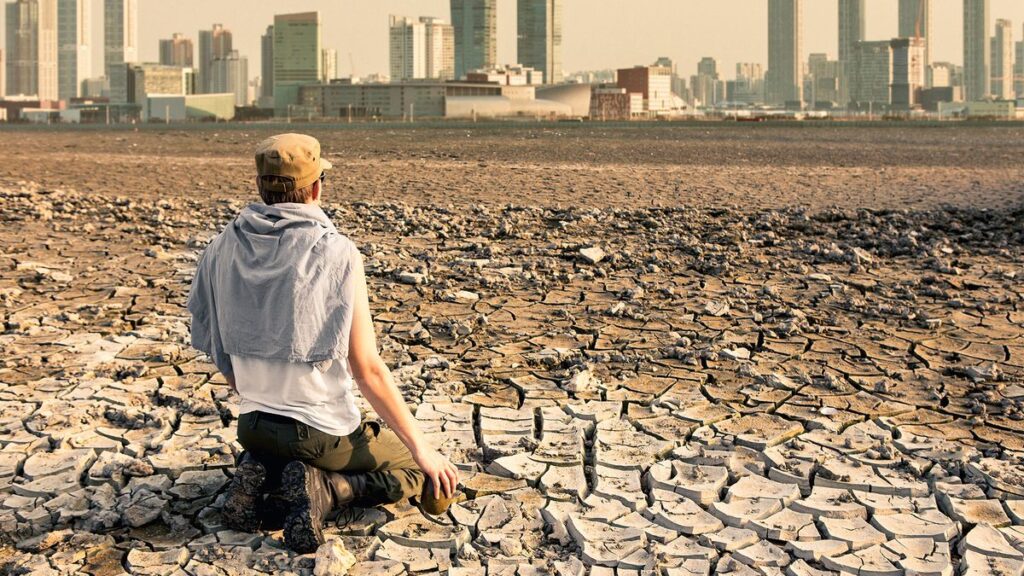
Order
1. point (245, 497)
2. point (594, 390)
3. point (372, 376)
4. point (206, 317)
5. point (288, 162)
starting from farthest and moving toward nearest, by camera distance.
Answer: point (594, 390), point (206, 317), point (245, 497), point (372, 376), point (288, 162)

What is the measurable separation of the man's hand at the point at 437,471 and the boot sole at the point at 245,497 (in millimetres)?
571

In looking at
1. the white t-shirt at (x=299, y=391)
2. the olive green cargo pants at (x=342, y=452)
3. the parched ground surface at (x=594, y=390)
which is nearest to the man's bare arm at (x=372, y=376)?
the white t-shirt at (x=299, y=391)

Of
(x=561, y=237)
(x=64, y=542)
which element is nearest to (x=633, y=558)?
(x=64, y=542)

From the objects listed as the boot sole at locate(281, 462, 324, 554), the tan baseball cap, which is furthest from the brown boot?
the tan baseball cap

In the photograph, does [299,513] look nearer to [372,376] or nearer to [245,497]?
[245,497]

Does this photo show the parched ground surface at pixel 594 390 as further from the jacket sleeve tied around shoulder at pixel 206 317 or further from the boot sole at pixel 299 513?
the jacket sleeve tied around shoulder at pixel 206 317

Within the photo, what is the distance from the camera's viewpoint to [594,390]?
623 cm

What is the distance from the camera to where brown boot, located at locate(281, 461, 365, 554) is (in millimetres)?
3898

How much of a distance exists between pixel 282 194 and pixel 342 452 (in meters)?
0.96

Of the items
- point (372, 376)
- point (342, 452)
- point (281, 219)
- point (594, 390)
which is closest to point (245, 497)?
point (342, 452)

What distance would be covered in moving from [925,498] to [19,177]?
62.1 feet

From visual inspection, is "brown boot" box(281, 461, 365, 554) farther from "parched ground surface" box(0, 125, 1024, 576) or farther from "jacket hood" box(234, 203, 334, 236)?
"jacket hood" box(234, 203, 334, 236)

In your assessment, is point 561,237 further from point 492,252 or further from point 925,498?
point 925,498

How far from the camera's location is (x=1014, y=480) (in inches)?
190
